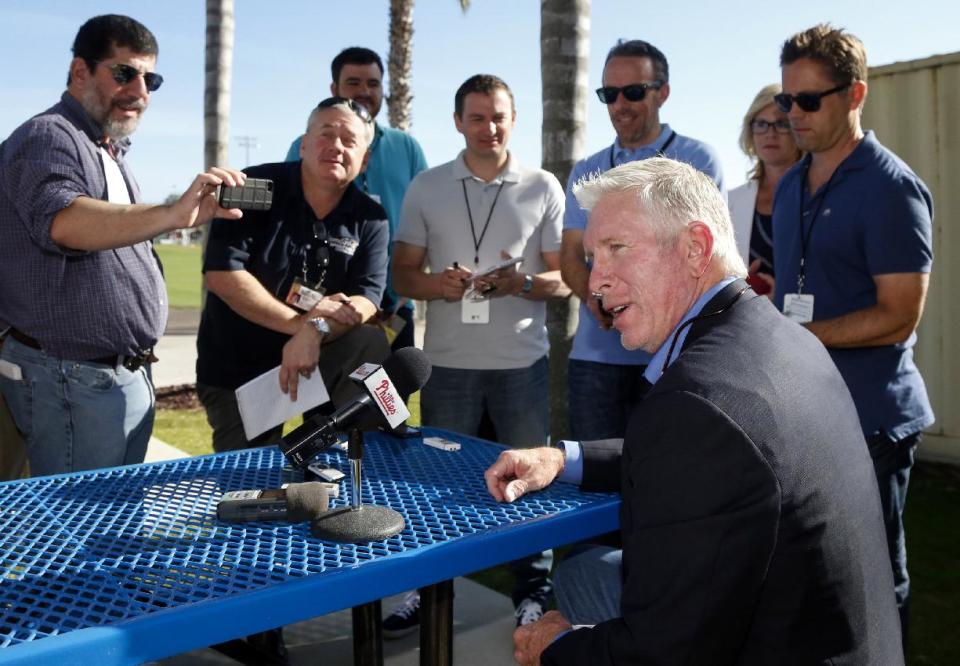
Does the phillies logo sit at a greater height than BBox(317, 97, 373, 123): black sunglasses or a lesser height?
lesser

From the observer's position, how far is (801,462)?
56.1 inches

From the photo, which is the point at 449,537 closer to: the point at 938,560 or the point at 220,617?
the point at 220,617

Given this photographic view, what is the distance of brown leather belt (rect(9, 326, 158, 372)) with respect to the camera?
3.03 m

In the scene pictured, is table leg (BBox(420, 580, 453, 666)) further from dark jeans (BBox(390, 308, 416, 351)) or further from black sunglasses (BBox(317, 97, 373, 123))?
dark jeans (BBox(390, 308, 416, 351))

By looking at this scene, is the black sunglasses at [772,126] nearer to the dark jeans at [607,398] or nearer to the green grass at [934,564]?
the dark jeans at [607,398]

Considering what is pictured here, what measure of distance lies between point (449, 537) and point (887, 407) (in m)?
1.91

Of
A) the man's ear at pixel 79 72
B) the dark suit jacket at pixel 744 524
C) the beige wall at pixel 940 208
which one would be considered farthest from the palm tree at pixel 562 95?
the dark suit jacket at pixel 744 524

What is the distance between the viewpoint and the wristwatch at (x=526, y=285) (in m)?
4.02

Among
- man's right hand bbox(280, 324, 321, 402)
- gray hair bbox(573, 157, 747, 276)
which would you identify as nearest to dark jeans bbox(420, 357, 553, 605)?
man's right hand bbox(280, 324, 321, 402)

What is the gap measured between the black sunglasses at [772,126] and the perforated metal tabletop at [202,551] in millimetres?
2882

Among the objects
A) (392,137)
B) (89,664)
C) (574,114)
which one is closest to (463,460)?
(89,664)

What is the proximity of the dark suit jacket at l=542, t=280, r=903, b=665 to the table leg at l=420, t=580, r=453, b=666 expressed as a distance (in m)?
0.49

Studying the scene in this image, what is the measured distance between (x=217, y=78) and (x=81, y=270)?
286 inches

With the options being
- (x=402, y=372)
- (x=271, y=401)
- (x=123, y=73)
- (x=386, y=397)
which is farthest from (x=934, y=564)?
(x=123, y=73)
